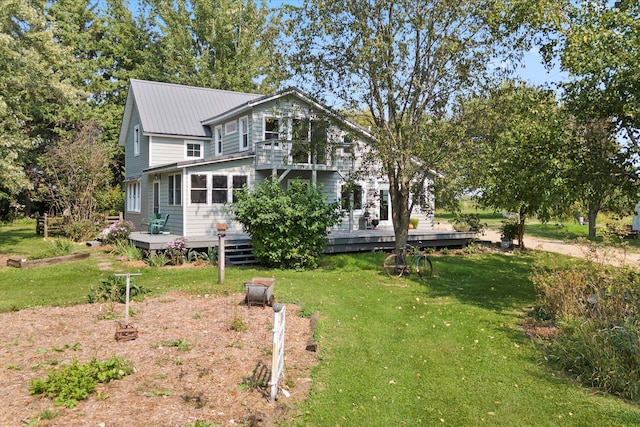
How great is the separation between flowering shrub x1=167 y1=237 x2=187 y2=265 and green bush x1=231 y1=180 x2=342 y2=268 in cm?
237

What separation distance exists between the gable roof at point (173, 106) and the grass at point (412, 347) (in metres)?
10.6

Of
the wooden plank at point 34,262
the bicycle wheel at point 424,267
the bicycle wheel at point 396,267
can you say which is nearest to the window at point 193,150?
the wooden plank at point 34,262

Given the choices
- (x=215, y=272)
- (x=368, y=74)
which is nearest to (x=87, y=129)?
(x=215, y=272)

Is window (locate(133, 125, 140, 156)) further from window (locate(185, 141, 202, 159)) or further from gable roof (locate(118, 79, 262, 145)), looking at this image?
window (locate(185, 141, 202, 159))

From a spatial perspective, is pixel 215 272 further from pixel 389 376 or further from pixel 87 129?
pixel 87 129

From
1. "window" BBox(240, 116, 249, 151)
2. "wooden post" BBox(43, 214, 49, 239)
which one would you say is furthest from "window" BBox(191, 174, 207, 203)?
"wooden post" BBox(43, 214, 49, 239)

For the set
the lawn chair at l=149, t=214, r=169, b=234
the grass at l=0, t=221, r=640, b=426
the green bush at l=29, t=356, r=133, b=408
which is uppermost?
the lawn chair at l=149, t=214, r=169, b=234

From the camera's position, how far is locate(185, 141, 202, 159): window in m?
21.6

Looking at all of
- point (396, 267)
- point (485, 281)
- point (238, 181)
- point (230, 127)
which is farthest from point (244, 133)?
point (485, 281)

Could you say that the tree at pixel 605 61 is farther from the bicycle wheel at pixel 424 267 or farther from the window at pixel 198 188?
the window at pixel 198 188

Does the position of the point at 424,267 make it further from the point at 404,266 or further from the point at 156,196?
the point at 156,196

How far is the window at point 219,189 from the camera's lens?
56.4 feet

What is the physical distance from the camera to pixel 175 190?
1795cm

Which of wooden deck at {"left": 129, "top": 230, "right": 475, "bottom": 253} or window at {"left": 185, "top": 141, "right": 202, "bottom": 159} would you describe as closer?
wooden deck at {"left": 129, "top": 230, "right": 475, "bottom": 253}
